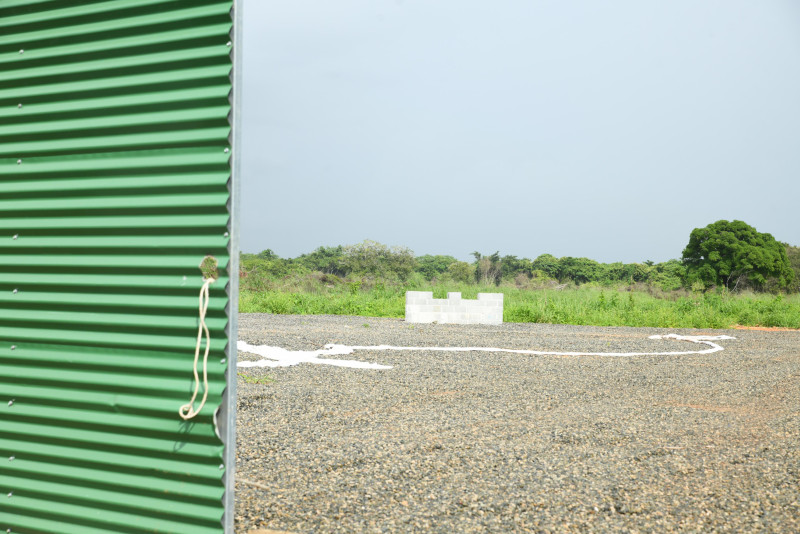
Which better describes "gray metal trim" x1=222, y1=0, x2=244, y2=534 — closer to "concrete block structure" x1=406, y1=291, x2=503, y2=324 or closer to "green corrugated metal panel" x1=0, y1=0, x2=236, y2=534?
"green corrugated metal panel" x1=0, y1=0, x2=236, y2=534

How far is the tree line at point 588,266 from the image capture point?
22.6 meters

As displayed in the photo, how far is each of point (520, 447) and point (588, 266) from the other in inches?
1105

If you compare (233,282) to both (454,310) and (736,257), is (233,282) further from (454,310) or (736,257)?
(736,257)

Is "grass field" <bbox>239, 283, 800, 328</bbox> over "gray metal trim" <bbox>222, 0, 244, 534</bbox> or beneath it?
beneath

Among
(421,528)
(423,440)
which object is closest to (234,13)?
(421,528)

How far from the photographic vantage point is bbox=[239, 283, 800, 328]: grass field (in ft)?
40.5

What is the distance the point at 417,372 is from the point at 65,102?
508cm

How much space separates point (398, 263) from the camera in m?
27.0

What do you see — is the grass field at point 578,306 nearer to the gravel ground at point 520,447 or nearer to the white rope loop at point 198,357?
the gravel ground at point 520,447

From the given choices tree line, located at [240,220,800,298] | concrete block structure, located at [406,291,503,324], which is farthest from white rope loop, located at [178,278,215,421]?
tree line, located at [240,220,800,298]

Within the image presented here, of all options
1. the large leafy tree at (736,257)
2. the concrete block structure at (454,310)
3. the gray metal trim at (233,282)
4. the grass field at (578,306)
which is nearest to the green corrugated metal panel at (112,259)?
the gray metal trim at (233,282)

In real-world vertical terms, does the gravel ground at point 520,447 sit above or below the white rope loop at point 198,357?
Answer: below

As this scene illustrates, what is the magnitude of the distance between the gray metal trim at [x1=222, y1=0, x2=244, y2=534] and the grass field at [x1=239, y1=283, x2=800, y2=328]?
38.6 feet

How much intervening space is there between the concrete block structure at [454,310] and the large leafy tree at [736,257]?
1573 centimetres
